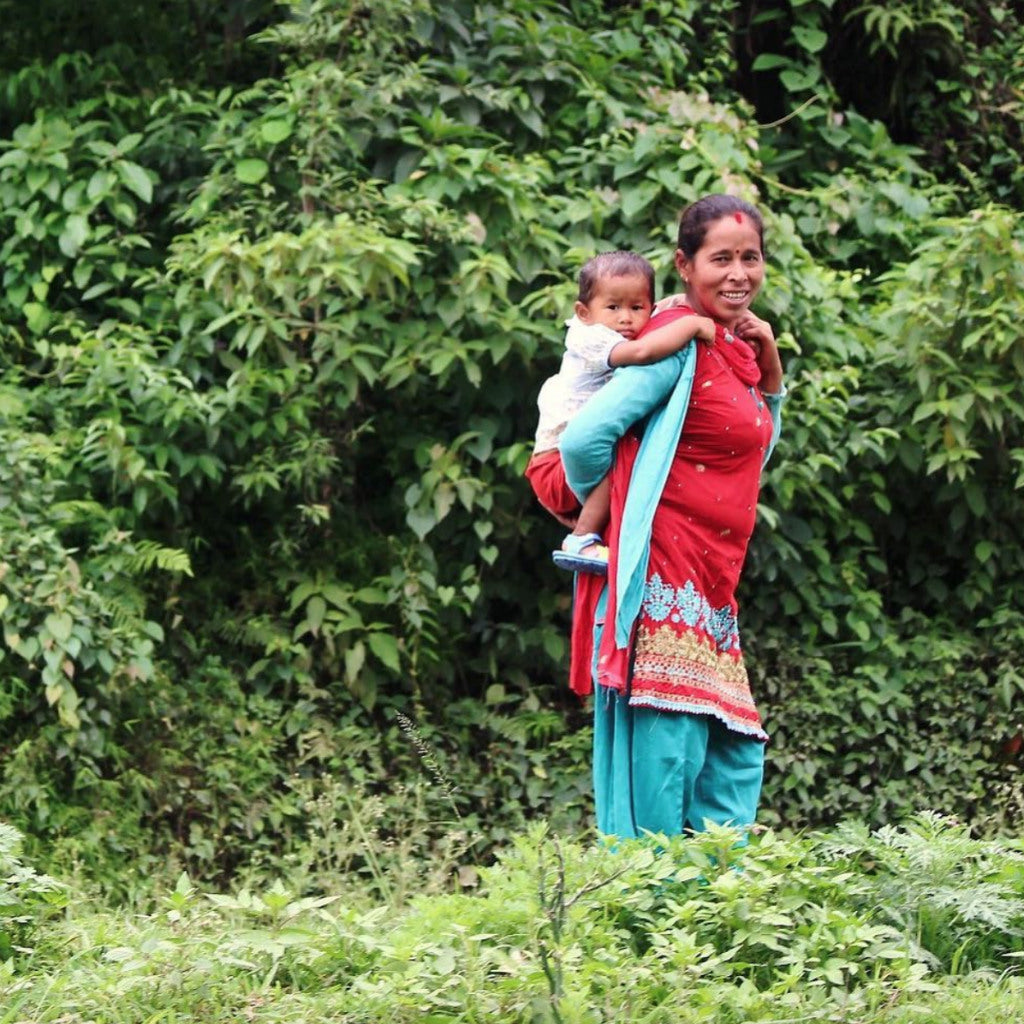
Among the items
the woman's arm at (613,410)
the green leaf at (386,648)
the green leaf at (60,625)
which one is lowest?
the green leaf at (386,648)

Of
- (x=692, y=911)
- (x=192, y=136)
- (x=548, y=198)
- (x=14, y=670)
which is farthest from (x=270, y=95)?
(x=692, y=911)

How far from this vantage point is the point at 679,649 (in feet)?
13.0

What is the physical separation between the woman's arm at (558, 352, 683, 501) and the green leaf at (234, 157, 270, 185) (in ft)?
9.55

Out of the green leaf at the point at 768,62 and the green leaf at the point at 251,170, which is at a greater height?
the green leaf at the point at 768,62

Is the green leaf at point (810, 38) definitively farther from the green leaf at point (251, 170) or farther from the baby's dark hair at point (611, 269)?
the baby's dark hair at point (611, 269)

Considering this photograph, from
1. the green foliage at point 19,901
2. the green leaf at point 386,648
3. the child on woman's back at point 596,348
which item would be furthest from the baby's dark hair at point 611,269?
the green leaf at point 386,648

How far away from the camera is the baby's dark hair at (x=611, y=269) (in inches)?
161

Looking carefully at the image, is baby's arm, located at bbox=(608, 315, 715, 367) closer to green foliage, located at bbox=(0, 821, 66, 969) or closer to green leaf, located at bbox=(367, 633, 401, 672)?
green foliage, located at bbox=(0, 821, 66, 969)

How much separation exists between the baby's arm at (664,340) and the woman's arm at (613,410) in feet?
0.08

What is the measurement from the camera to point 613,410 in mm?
3910

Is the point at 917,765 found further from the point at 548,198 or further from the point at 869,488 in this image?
the point at 548,198

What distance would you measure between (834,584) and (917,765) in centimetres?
75

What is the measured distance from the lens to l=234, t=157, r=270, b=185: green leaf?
21.3 feet

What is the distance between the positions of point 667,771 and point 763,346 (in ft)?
3.42
